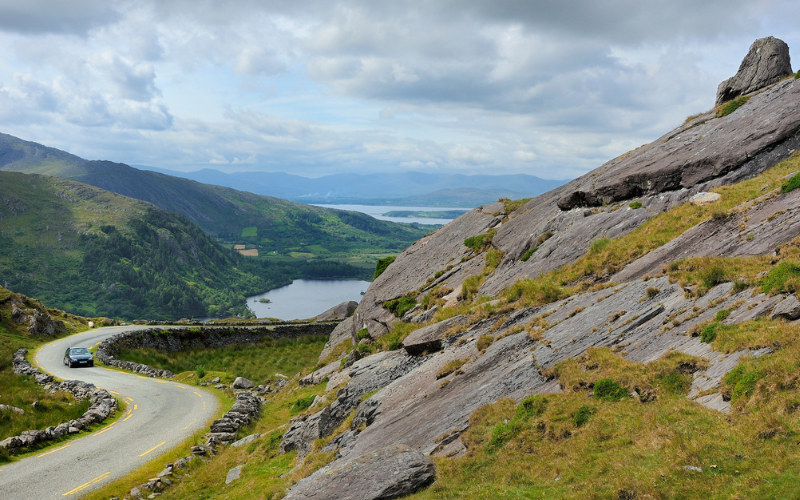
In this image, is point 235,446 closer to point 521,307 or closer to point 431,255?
point 521,307

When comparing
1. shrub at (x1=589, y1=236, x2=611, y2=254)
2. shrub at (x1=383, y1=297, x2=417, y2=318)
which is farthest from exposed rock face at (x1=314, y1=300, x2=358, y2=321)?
shrub at (x1=589, y1=236, x2=611, y2=254)

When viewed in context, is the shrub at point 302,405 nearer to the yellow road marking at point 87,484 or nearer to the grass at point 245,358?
the yellow road marking at point 87,484

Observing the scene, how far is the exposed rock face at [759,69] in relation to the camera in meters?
31.9

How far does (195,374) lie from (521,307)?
3558 cm

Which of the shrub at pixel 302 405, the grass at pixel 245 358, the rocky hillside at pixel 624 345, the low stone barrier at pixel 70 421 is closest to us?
the rocky hillside at pixel 624 345

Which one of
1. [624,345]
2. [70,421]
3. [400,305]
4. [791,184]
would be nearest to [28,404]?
[70,421]

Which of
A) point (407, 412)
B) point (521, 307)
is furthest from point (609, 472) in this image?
point (521, 307)

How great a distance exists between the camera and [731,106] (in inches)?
1196

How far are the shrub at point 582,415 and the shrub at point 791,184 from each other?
14177 millimetres

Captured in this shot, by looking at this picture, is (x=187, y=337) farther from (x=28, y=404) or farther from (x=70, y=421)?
(x=70, y=421)

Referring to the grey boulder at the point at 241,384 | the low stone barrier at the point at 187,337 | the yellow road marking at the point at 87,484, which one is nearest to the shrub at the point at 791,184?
the yellow road marking at the point at 87,484

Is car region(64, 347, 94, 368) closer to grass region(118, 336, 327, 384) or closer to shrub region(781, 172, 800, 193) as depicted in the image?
grass region(118, 336, 327, 384)

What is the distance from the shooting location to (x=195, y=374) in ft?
145

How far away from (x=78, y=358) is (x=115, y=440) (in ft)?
77.5
